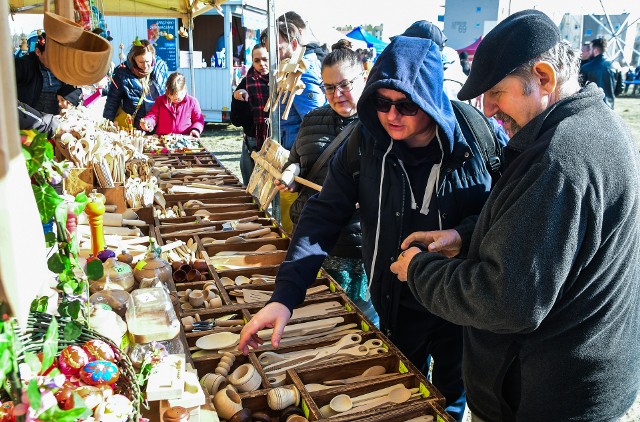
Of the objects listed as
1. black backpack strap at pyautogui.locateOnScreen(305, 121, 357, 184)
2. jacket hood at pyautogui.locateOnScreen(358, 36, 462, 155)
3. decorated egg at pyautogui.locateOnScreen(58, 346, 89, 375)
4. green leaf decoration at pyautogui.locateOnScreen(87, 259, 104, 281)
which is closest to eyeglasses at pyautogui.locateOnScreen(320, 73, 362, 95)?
black backpack strap at pyautogui.locateOnScreen(305, 121, 357, 184)

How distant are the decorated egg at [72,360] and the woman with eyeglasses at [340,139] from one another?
1.54 metres

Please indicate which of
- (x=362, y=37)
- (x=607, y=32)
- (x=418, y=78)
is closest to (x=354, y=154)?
(x=418, y=78)

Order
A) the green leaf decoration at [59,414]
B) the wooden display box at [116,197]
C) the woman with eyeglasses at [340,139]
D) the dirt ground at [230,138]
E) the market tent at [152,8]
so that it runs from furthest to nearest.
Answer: the dirt ground at [230,138] < the market tent at [152,8] < the wooden display box at [116,197] < the woman with eyeglasses at [340,139] < the green leaf decoration at [59,414]

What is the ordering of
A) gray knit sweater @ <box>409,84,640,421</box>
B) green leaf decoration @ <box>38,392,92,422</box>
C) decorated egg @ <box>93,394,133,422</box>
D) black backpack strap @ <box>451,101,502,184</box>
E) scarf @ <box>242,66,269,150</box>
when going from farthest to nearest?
scarf @ <box>242,66,269,150</box>
black backpack strap @ <box>451,101,502,184</box>
gray knit sweater @ <box>409,84,640,421</box>
decorated egg @ <box>93,394,133,422</box>
green leaf decoration @ <box>38,392,92,422</box>

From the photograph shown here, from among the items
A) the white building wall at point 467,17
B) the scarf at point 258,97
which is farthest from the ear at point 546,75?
the white building wall at point 467,17

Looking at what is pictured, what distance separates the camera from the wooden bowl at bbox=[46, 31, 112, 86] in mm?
1368

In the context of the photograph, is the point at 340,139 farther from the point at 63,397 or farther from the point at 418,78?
the point at 63,397

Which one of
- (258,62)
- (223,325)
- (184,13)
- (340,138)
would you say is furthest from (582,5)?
(223,325)

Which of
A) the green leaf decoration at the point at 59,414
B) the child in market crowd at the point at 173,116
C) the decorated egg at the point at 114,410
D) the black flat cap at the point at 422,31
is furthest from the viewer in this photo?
the child in market crowd at the point at 173,116

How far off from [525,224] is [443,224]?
686 mm

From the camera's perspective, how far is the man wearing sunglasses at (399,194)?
1698 mm

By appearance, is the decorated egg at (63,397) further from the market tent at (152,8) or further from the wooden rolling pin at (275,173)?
the market tent at (152,8)

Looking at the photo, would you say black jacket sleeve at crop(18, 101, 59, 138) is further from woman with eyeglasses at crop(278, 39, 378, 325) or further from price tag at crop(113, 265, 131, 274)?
woman with eyeglasses at crop(278, 39, 378, 325)

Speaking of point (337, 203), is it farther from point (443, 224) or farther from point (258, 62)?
point (258, 62)
